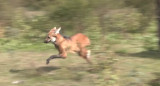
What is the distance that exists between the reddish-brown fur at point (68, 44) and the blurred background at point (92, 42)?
0.99 ft

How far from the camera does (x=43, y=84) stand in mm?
5996

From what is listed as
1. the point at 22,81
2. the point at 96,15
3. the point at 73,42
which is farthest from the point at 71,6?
the point at 22,81

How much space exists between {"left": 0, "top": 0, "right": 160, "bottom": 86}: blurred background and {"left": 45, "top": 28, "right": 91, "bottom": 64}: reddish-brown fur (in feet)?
0.99

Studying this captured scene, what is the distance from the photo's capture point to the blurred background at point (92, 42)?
20.3 feet

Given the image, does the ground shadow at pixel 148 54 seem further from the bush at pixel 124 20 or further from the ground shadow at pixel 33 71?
the ground shadow at pixel 33 71

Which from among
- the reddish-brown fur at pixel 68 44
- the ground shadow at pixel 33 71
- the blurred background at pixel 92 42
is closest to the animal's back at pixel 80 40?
the reddish-brown fur at pixel 68 44

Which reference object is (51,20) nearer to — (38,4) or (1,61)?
(38,4)

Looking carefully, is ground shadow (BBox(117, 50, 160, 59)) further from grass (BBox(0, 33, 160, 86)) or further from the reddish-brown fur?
the reddish-brown fur

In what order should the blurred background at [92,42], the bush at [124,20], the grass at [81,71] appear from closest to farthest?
the grass at [81,71], the blurred background at [92,42], the bush at [124,20]

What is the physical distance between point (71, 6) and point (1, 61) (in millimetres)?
3234

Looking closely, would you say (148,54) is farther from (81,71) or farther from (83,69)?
(81,71)

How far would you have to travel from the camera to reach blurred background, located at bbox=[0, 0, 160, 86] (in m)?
6.19

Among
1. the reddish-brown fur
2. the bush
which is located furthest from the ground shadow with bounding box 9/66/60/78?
the bush

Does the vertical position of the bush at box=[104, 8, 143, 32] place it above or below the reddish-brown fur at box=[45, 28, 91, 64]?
above
